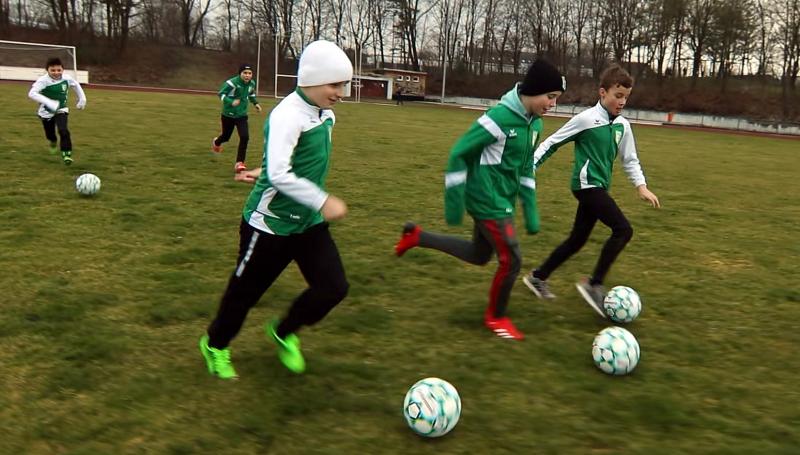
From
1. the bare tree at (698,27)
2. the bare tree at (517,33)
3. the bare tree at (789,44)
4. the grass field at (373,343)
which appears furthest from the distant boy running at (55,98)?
the bare tree at (517,33)

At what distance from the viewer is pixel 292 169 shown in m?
3.25

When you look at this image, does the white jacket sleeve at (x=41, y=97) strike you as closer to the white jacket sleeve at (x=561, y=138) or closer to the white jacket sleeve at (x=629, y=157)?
the white jacket sleeve at (x=561, y=138)

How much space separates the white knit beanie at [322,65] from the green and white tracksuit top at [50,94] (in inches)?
347

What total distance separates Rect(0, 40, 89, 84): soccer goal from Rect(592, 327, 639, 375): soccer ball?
4318 centimetres

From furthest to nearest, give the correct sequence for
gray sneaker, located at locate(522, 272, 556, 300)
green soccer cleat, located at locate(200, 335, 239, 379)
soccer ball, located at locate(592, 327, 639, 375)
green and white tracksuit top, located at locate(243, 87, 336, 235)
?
gray sneaker, located at locate(522, 272, 556, 300) < soccer ball, located at locate(592, 327, 639, 375) < green soccer cleat, located at locate(200, 335, 239, 379) < green and white tracksuit top, located at locate(243, 87, 336, 235)

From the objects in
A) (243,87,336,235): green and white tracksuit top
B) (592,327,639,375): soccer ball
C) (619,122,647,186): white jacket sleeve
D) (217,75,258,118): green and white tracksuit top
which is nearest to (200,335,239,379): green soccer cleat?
(243,87,336,235): green and white tracksuit top

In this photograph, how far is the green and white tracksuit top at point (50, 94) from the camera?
404 inches

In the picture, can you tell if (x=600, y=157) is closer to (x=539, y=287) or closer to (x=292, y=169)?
(x=539, y=287)

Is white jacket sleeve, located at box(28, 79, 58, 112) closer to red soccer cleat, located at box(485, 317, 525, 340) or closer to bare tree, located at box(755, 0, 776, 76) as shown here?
red soccer cleat, located at box(485, 317, 525, 340)

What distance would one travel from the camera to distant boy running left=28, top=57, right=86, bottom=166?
1018cm

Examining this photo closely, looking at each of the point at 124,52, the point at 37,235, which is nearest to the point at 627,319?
the point at 37,235

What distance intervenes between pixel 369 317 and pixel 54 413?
207 centimetres

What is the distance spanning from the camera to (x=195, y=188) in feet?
30.0

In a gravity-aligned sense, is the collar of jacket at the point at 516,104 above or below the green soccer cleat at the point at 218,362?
above
